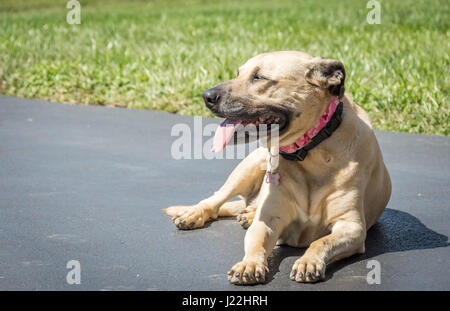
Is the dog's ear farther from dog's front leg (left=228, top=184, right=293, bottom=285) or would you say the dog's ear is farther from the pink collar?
dog's front leg (left=228, top=184, right=293, bottom=285)

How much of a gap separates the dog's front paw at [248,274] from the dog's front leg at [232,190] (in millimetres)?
1152

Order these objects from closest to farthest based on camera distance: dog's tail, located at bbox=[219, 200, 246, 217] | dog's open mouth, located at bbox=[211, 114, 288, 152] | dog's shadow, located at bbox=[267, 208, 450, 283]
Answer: dog's open mouth, located at bbox=[211, 114, 288, 152] → dog's shadow, located at bbox=[267, 208, 450, 283] → dog's tail, located at bbox=[219, 200, 246, 217]

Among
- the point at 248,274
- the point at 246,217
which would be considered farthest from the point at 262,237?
the point at 246,217

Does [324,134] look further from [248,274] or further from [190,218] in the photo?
[190,218]

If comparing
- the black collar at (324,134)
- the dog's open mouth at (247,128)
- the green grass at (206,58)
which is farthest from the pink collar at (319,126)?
the green grass at (206,58)

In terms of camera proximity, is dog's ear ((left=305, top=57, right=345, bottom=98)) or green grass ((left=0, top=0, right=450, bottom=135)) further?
green grass ((left=0, top=0, right=450, bottom=135))

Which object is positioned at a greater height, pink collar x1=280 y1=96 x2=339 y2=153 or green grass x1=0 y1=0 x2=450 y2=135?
pink collar x1=280 y1=96 x2=339 y2=153

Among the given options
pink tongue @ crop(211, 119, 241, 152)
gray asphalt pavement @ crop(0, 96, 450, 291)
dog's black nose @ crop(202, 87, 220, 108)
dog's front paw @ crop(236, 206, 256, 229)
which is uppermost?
dog's black nose @ crop(202, 87, 220, 108)

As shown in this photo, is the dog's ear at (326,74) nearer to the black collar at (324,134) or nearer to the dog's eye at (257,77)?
the black collar at (324,134)

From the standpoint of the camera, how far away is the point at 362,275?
4207 millimetres

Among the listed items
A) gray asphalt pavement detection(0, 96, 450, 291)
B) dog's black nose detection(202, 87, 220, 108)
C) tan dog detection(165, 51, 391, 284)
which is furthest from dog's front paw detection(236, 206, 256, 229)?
dog's black nose detection(202, 87, 220, 108)

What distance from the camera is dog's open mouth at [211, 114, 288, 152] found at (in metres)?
4.32
